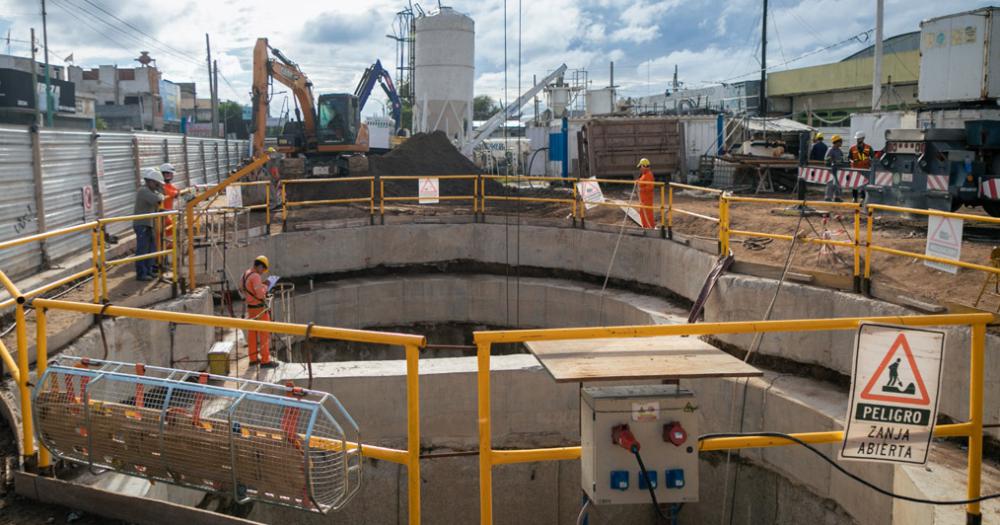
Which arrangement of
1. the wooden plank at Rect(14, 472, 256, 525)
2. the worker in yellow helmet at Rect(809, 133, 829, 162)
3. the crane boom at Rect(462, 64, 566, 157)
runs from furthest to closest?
1. the crane boom at Rect(462, 64, 566, 157)
2. the worker in yellow helmet at Rect(809, 133, 829, 162)
3. the wooden plank at Rect(14, 472, 256, 525)

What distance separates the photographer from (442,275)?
18.2m

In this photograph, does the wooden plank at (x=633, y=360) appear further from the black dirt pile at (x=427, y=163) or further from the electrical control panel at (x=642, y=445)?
the black dirt pile at (x=427, y=163)

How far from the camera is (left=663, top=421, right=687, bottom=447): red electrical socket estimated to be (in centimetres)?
400

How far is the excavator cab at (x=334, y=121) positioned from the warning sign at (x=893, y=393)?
23491 mm

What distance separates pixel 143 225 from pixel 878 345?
9.80 m

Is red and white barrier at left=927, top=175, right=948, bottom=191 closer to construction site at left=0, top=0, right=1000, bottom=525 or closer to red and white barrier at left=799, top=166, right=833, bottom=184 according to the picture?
construction site at left=0, top=0, right=1000, bottom=525

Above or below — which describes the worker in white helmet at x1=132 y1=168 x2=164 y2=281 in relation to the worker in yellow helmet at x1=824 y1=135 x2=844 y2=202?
below

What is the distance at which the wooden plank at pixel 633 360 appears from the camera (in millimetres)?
3809

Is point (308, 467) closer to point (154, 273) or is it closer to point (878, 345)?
point (878, 345)

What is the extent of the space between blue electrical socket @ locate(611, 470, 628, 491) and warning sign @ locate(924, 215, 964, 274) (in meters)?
5.79

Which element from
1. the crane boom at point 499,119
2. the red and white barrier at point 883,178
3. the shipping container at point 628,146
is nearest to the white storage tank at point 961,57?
the red and white barrier at point 883,178

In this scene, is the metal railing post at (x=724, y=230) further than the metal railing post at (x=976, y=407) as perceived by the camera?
Yes

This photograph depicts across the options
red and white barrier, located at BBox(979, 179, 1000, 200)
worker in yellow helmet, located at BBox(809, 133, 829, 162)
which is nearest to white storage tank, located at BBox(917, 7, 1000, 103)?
worker in yellow helmet, located at BBox(809, 133, 829, 162)

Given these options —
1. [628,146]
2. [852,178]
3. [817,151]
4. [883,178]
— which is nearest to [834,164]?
[852,178]
